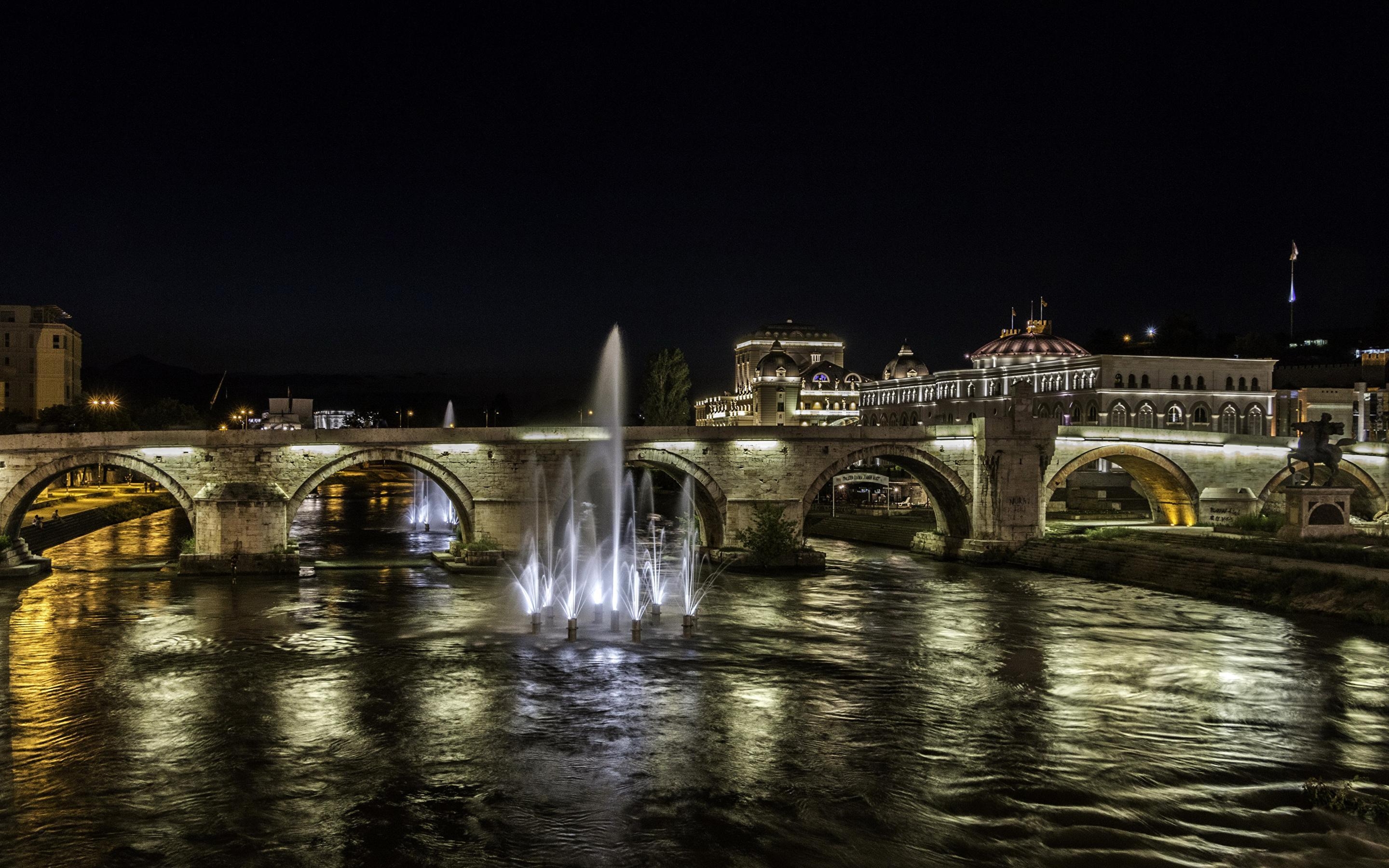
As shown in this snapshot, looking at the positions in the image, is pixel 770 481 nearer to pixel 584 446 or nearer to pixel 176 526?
pixel 584 446

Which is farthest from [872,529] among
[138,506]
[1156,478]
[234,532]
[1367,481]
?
[138,506]

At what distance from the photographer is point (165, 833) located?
13195 millimetres

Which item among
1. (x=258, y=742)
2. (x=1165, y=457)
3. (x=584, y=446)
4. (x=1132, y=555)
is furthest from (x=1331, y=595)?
(x=258, y=742)

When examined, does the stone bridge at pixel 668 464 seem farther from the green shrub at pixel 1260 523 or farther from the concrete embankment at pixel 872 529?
the concrete embankment at pixel 872 529

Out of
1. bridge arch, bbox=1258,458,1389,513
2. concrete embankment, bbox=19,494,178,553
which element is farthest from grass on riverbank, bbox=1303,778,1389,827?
bridge arch, bbox=1258,458,1389,513

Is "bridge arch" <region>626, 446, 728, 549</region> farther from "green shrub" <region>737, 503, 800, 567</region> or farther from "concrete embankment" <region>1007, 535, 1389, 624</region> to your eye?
"concrete embankment" <region>1007, 535, 1389, 624</region>

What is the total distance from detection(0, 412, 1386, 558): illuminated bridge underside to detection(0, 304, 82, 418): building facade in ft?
168

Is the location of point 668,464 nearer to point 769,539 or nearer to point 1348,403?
point 769,539

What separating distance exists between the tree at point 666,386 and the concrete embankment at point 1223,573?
36.1 m

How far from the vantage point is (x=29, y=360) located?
78.0m

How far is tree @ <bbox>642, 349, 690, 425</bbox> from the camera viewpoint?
235ft

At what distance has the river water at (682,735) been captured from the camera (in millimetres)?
13117

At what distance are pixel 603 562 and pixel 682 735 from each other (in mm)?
22153

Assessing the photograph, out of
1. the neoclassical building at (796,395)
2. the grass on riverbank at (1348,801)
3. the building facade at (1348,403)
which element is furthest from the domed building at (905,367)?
the grass on riverbank at (1348,801)
